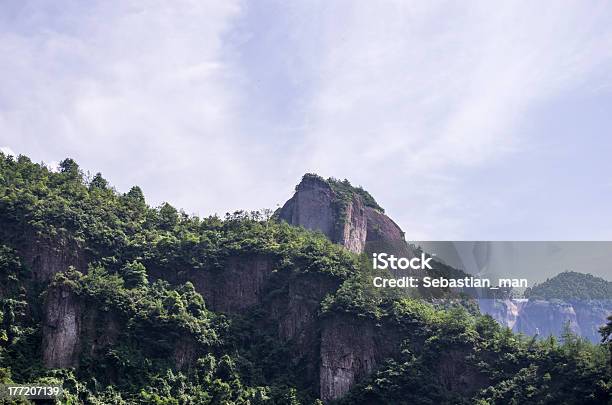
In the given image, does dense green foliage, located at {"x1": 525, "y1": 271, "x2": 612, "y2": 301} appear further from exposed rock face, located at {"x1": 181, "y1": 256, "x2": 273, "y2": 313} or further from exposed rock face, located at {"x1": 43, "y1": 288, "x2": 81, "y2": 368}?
exposed rock face, located at {"x1": 43, "y1": 288, "x2": 81, "y2": 368}

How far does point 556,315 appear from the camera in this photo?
133 meters

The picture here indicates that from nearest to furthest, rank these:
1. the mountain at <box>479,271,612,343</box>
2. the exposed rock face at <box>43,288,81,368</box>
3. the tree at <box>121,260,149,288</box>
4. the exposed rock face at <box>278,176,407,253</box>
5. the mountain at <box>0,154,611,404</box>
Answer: the exposed rock face at <box>43,288,81,368</box>, the mountain at <box>0,154,611,404</box>, the tree at <box>121,260,149,288</box>, the exposed rock face at <box>278,176,407,253</box>, the mountain at <box>479,271,612,343</box>

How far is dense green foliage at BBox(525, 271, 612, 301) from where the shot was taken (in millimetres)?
129125

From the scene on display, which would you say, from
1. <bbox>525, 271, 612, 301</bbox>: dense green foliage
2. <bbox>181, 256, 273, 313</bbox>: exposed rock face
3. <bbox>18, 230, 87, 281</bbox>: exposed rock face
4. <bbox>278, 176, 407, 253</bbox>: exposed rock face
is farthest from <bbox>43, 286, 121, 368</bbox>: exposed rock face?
<bbox>525, 271, 612, 301</bbox>: dense green foliage

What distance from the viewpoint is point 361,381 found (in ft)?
223

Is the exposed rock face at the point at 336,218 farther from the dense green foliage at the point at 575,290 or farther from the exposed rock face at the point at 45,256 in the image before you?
the dense green foliage at the point at 575,290

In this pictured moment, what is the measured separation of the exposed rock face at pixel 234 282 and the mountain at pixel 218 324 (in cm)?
13

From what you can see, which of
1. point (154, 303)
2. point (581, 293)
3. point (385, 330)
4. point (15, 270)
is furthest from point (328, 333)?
point (581, 293)

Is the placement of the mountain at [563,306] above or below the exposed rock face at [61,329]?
above

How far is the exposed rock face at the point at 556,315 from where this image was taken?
432 feet

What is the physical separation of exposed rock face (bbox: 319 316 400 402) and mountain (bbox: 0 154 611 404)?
0.36 ft

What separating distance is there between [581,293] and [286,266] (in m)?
72.4

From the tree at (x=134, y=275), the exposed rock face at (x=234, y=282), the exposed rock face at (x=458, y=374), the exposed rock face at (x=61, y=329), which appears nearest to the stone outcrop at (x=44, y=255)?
the tree at (x=134, y=275)

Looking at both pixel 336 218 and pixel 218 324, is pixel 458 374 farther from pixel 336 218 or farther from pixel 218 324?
pixel 336 218
